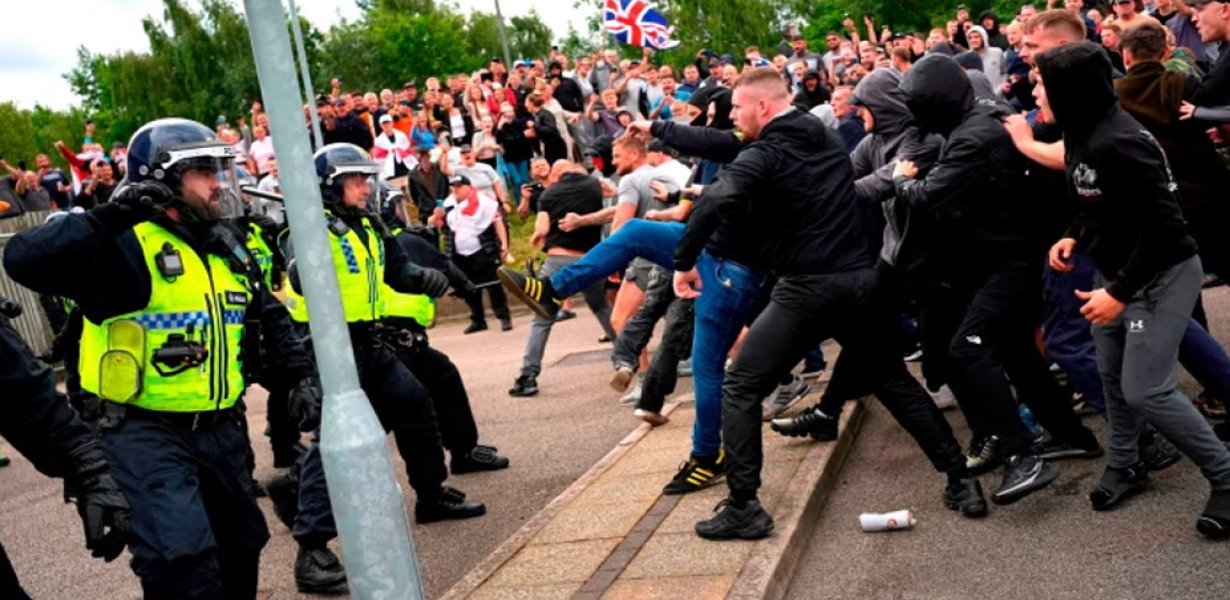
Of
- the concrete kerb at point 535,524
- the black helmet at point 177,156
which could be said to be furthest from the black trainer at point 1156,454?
the black helmet at point 177,156

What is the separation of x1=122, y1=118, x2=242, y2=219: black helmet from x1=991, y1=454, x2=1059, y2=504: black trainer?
11.7 feet

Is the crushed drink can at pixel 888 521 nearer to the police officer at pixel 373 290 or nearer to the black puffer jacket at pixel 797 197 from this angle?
the black puffer jacket at pixel 797 197

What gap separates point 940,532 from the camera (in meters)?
6.09

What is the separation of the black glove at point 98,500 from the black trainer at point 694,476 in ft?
10.6

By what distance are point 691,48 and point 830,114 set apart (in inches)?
1426

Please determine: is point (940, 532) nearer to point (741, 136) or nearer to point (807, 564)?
point (807, 564)

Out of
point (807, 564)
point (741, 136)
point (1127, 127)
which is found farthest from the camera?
point (741, 136)

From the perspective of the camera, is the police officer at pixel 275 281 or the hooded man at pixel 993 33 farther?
the hooded man at pixel 993 33

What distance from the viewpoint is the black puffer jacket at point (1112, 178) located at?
5312mm

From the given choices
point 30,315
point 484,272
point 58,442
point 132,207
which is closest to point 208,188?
point 132,207

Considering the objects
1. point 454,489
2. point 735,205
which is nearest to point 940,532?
point 735,205

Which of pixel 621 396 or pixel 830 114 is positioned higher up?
pixel 830 114

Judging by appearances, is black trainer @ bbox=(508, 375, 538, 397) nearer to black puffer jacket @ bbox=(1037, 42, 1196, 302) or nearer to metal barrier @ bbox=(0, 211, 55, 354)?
black puffer jacket @ bbox=(1037, 42, 1196, 302)

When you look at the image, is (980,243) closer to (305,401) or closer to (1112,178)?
(1112,178)
